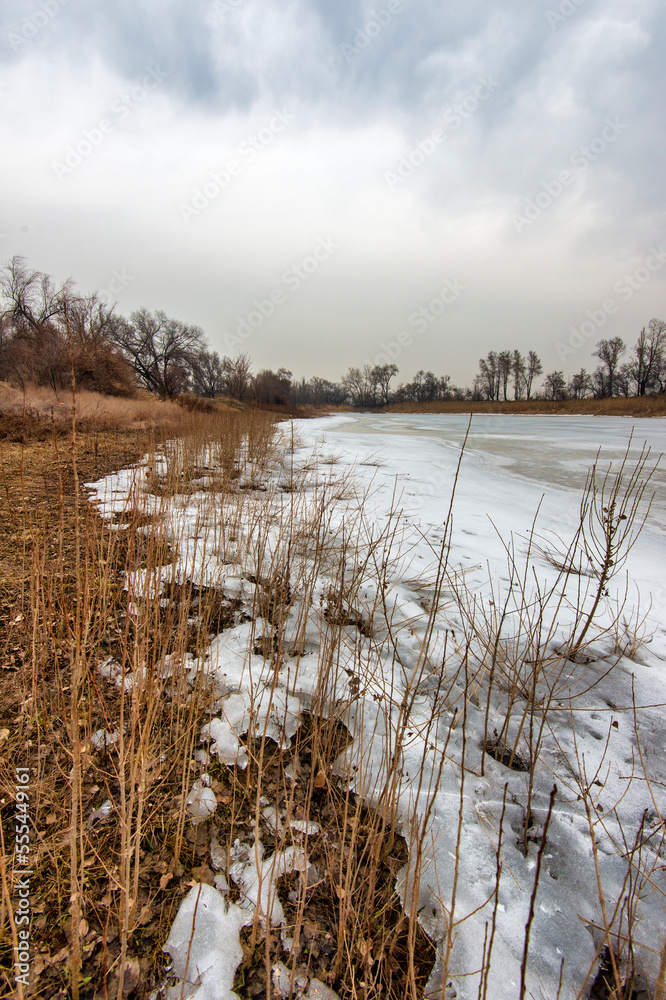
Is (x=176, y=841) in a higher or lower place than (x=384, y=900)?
higher

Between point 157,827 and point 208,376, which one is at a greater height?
point 208,376

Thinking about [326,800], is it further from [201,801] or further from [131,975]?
[131,975]

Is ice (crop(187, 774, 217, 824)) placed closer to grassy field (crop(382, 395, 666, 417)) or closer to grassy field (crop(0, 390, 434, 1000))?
grassy field (crop(0, 390, 434, 1000))

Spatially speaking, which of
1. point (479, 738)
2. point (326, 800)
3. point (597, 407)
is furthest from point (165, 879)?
point (597, 407)

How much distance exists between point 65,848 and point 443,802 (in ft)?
4.04

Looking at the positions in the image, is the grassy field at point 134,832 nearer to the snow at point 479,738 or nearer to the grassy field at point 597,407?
the snow at point 479,738

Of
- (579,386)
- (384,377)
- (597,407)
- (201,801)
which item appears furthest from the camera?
(384,377)

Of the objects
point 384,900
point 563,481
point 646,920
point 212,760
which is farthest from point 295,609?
point 563,481

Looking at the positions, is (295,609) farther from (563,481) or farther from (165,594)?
(563,481)

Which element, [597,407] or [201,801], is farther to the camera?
[597,407]

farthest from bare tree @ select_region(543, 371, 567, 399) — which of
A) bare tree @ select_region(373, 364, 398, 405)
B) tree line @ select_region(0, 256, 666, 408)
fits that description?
bare tree @ select_region(373, 364, 398, 405)

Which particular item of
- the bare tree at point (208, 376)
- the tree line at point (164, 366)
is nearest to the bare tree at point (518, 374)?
the tree line at point (164, 366)

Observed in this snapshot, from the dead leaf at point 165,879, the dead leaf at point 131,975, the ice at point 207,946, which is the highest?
the dead leaf at point 165,879

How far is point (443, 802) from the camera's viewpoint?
4.63 ft
